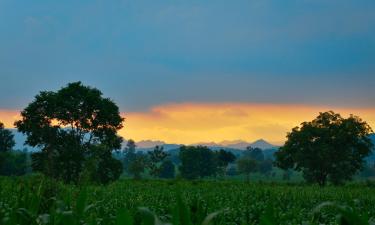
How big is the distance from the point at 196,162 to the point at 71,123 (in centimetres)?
6935

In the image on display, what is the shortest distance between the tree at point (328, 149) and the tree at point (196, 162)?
50777mm

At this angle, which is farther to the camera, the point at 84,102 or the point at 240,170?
the point at 240,170

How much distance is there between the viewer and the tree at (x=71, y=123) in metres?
63.6

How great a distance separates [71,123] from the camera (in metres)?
66.7

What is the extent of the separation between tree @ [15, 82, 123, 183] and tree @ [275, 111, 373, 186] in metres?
29.3

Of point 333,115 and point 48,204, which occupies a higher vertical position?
point 333,115

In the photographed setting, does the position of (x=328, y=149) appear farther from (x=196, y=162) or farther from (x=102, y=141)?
(x=196, y=162)

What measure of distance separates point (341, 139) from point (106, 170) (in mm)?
37497

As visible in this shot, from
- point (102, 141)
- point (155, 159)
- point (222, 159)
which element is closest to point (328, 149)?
point (102, 141)

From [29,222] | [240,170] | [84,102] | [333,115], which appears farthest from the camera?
[240,170]

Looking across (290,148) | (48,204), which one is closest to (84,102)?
(290,148)

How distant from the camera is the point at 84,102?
2635 inches

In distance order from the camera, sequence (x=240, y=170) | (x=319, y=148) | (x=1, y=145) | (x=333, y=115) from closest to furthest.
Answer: (x=319, y=148) < (x=333, y=115) < (x=1, y=145) < (x=240, y=170)

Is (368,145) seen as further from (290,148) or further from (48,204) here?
(48,204)
